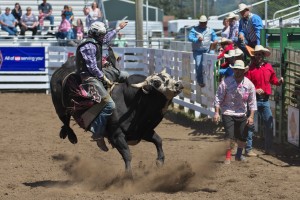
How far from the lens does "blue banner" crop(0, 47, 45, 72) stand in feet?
74.5

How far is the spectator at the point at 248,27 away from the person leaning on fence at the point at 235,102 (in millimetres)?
2553

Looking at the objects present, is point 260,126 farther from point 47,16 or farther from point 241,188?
point 47,16

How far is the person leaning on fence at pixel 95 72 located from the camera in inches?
348

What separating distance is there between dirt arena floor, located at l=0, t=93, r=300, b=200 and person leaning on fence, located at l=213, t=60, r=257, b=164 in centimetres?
37

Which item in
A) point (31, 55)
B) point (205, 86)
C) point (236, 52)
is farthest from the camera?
point (31, 55)

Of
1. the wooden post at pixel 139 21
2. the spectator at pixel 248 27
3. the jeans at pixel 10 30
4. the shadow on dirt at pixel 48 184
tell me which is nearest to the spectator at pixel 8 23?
the jeans at pixel 10 30

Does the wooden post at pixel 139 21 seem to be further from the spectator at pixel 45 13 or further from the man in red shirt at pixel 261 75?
the man in red shirt at pixel 261 75

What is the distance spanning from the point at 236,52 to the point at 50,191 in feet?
11.4

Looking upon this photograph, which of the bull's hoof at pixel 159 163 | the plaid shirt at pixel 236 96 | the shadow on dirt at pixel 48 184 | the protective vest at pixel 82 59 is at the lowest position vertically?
the shadow on dirt at pixel 48 184

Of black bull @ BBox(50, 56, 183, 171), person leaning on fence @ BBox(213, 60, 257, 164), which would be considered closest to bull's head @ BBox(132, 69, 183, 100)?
black bull @ BBox(50, 56, 183, 171)

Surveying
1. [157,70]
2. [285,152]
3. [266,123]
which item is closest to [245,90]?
[266,123]

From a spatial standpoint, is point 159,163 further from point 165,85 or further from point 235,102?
point 235,102

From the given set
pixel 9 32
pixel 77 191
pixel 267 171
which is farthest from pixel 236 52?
pixel 9 32

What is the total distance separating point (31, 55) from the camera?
22.8 meters
